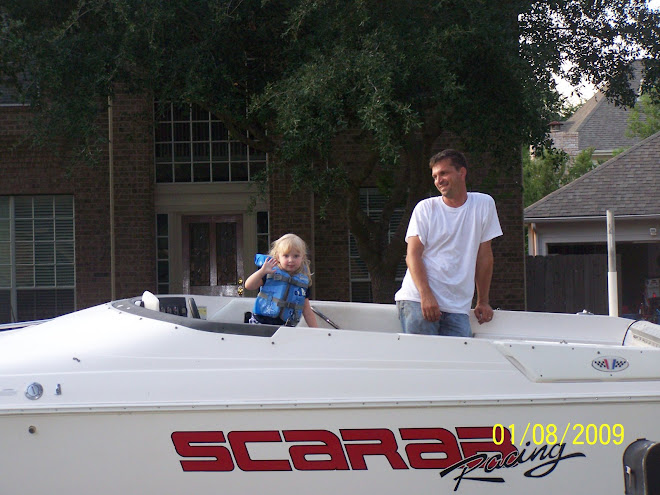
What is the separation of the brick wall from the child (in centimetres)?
932

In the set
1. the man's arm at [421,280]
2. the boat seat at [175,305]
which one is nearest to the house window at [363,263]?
the boat seat at [175,305]

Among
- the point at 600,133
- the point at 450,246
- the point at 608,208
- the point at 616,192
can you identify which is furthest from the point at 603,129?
the point at 450,246

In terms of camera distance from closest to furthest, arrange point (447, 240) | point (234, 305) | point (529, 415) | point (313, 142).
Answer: point (529, 415), point (447, 240), point (234, 305), point (313, 142)

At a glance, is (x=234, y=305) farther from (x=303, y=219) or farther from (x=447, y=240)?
(x=303, y=219)

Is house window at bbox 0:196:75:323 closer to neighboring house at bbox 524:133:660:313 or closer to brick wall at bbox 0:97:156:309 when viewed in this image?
brick wall at bbox 0:97:156:309

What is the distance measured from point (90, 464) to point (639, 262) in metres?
18.2

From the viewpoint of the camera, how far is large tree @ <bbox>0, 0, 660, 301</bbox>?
27.5ft

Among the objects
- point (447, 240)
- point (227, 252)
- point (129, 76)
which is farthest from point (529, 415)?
point (227, 252)

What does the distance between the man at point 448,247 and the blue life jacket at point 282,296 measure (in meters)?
0.55

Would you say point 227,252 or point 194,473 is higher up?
point 227,252

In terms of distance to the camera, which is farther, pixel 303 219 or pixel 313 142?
pixel 303 219

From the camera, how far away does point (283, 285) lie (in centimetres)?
443

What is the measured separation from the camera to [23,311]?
13.8 metres
